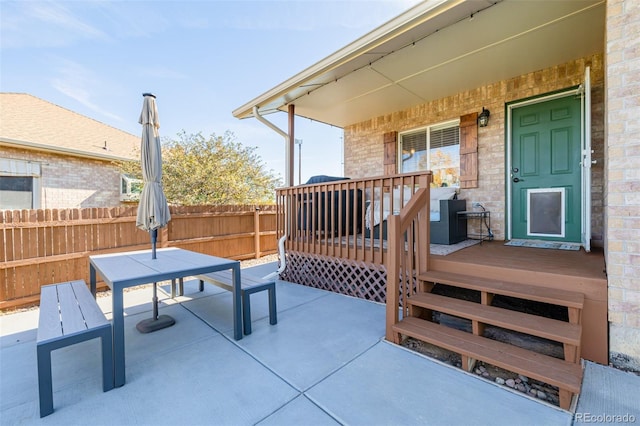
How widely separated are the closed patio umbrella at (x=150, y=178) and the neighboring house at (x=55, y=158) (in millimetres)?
6825

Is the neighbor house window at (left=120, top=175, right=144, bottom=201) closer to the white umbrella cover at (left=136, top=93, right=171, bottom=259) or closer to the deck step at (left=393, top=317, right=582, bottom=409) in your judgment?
the white umbrella cover at (left=136, top=93, right=171, bottom=259)

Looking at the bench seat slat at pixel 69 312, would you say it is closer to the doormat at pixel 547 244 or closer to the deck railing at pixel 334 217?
the deck railing at pixel 334 217

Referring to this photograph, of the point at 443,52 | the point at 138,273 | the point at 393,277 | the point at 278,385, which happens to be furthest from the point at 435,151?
the point at 138,273

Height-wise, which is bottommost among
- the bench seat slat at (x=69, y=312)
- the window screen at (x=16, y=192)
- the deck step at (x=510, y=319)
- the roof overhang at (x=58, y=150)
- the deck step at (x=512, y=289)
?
the deck step at (x=510, y=319)

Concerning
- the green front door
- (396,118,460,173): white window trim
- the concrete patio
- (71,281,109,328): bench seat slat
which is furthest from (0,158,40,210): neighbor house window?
the green front door

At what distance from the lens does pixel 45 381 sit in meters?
1.56

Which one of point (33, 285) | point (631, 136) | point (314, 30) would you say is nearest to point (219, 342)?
point (33, 285)

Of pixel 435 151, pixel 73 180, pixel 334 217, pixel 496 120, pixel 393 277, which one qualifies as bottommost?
pixel 393 277

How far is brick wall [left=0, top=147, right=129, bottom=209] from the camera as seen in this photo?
720 cm

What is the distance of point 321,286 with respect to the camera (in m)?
4.14

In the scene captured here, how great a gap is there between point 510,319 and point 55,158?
10.6 m

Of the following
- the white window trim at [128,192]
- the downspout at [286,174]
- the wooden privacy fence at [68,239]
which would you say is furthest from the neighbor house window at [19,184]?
the downspout at [286,174]

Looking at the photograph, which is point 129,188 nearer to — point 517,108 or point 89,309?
point 89,309

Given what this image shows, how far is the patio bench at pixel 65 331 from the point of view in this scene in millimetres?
1557
